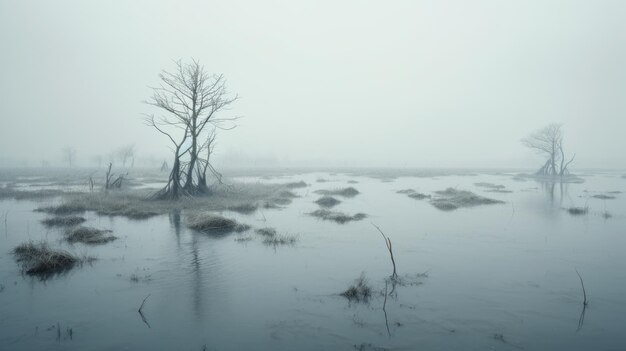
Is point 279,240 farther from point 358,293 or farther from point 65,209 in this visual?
point 65,209

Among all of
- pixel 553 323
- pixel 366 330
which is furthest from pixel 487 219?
pixel 366 330

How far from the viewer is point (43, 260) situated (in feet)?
38.7

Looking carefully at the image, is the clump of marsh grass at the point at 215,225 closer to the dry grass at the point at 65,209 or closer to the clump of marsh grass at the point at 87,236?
the clump of marsh grass at the point at 87,236

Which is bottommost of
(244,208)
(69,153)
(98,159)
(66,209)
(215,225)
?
(215,225)

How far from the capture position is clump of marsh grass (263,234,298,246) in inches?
652

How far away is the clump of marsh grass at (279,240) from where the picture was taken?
54.4 feet

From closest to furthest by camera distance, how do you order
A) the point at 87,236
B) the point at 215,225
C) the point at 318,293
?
1. the point at 318,293
2. the point at 87,236
3. the point at 215,225

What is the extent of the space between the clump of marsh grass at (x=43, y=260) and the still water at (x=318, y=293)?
18.7 inches

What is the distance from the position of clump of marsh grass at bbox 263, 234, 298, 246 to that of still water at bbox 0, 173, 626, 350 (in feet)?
1.42

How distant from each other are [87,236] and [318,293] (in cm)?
1222

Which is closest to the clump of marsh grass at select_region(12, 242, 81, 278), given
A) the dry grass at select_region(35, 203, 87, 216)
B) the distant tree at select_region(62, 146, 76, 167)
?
the dry grass at select_region(35, 203, 87, 216)

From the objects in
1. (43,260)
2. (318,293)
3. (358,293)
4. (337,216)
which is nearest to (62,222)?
(43,260)

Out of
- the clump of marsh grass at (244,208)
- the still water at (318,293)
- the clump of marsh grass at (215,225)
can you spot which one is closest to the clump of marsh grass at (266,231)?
the still water at (318,293)

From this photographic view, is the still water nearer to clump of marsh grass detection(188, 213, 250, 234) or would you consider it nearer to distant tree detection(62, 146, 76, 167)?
clump of marsh grass detection(188, 213, 250, 234)
